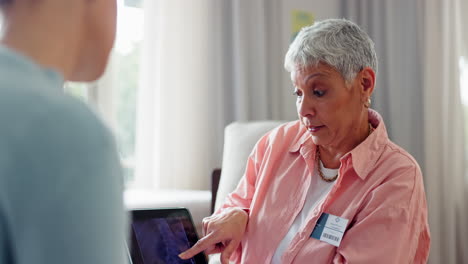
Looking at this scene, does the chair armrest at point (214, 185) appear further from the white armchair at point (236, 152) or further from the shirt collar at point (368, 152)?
the shirt collar at point (368, 152)

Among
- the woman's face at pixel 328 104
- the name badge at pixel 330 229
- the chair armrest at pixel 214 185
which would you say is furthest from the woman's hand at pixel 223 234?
the chair armrest at pixel 214 185

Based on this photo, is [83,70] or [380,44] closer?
[83,70]

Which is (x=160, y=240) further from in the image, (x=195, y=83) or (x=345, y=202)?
(x=195, y=83)

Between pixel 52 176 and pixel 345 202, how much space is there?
1.08m

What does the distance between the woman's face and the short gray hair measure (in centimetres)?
2

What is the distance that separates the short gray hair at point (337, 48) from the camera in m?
1.36

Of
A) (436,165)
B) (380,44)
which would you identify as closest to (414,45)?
(380,44)

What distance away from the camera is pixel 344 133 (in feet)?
4.69

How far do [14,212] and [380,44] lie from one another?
3130mm

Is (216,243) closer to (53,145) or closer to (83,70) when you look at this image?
A: (83,70)

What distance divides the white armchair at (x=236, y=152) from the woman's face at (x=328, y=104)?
1.97 feet

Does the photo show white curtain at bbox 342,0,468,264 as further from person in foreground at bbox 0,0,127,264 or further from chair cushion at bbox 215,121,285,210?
person in foreground at bbox 0,0,127,264

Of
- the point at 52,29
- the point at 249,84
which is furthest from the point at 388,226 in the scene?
the point at 249,84

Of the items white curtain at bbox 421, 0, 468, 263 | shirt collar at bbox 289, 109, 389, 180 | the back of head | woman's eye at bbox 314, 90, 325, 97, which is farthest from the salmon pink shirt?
white curtain at bbox 421, 0, 468, 263
